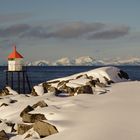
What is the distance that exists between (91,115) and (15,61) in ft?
129

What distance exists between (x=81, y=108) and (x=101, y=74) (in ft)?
78.2

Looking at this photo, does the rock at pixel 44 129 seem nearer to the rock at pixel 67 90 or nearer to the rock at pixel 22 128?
the rock at pixel 22 128

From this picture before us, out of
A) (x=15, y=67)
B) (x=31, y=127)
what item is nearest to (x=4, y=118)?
(x=31, y=127)

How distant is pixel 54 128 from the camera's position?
74.7 feet

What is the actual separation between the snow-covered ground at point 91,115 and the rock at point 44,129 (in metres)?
0.38

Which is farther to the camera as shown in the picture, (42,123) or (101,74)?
(101,74)

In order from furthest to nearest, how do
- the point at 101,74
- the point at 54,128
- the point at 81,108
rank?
1. the point at 101,74
2. the point at 81,108
3. the point at 54,128

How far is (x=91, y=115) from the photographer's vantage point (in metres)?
25.1

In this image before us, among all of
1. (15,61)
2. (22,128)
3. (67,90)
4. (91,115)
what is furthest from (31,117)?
(15,61)

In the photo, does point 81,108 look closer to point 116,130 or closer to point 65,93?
point 116,130

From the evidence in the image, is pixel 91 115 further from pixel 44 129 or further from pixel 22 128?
pixel 22 128

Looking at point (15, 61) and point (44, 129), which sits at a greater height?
point (15, 61)

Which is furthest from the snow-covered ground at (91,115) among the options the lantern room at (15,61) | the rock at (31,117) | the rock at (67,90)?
the lantern room at (15,61)

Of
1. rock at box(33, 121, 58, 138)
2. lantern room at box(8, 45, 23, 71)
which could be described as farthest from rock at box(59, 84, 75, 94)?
lantern room at box(8, 45, 23, 71)
